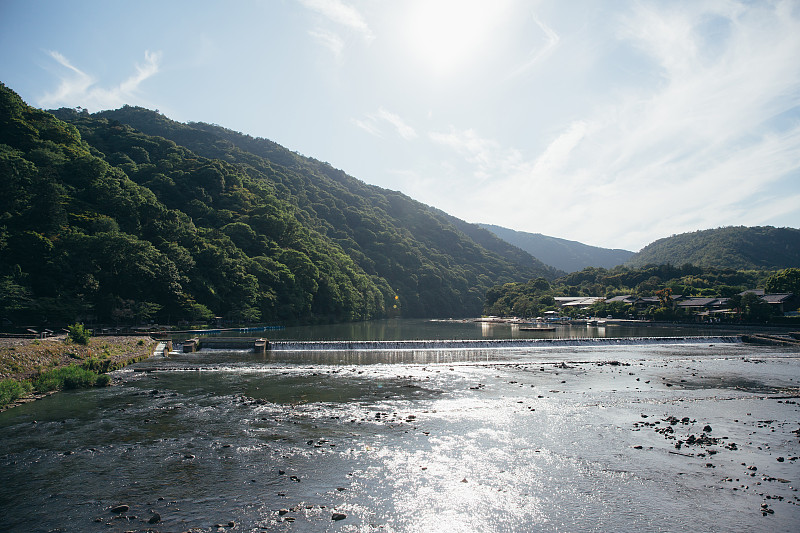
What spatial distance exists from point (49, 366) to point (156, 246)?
38752 mm

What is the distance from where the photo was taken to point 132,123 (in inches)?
6801

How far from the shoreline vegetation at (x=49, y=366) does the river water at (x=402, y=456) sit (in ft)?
4.13

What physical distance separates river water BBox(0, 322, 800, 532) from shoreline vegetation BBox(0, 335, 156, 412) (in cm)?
126

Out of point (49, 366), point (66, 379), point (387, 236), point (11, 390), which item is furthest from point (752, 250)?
point (11, 390)

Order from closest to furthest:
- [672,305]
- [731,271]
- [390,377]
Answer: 1. [390,377]
2. [672,305]
3. [731,271]

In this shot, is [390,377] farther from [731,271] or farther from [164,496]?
[731,271]

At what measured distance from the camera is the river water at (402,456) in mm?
9664

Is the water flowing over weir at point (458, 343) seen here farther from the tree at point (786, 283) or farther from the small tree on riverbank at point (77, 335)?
the tree at point (786, 283)

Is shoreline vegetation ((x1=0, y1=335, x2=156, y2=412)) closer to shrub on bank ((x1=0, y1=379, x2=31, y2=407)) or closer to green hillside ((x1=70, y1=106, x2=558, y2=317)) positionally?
shrub on bank ((x1=0, y1=379, x2=31, y2=407))

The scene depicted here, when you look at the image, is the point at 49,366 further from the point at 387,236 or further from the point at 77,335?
the point at 387,236

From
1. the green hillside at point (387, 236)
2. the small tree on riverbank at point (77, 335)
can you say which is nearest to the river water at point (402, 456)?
the small tree on riverbank at point (77, 335)

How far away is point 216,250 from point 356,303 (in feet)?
116

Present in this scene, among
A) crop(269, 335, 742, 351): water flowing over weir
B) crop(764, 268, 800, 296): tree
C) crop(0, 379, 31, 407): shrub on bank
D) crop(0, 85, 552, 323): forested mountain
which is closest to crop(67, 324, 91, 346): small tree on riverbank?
crop(0, 379, 31, 407): shrub on bank

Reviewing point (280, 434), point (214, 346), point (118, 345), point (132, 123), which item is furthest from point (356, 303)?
point (132, 123)
